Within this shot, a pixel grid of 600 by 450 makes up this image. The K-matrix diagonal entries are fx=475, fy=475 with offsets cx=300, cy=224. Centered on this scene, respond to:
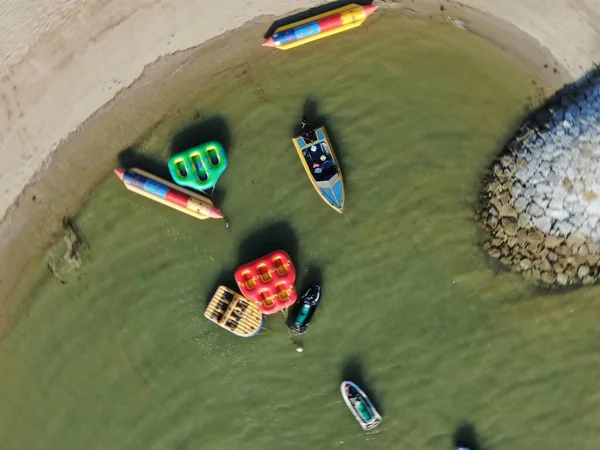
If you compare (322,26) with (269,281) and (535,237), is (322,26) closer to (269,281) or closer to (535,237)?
(269,281)

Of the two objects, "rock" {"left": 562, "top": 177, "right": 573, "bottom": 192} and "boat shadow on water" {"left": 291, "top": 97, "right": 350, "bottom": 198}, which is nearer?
"rock" {"left": 562, "top": 177, "right": 573, "bottom": 192}

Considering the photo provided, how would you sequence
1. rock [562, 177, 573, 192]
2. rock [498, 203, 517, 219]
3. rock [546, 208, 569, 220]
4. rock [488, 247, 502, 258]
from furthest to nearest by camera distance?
rock [488, 247, 502, 258], rock [498, 203, 517, 219], rock [546, 208, 569, 220], rock [562, 177, 573, 192]

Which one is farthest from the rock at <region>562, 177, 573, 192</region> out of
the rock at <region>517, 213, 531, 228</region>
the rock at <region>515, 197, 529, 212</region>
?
the rock at <region>517, 213, 531, 228</region>

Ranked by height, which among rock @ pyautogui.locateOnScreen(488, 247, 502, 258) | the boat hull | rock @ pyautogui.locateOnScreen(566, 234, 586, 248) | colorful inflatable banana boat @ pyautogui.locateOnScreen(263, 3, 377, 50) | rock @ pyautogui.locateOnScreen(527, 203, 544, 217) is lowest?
rock @ pyautogui.locateOnScreen(566, 234, 586, 248)

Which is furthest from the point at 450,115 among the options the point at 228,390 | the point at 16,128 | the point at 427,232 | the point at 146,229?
the point at 16,128

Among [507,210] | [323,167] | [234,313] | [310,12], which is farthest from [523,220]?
[234,313]

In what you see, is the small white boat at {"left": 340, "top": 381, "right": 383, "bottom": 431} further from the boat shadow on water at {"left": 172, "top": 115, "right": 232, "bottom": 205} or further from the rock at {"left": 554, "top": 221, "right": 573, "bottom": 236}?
the rock at {"left": 554, "top": 221, "right": 573, "bottom": 236}

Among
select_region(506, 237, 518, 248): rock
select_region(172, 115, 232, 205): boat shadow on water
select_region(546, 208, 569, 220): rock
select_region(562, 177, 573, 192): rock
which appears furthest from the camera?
select_region(172, 115, 232, 205): boat shadow on water
